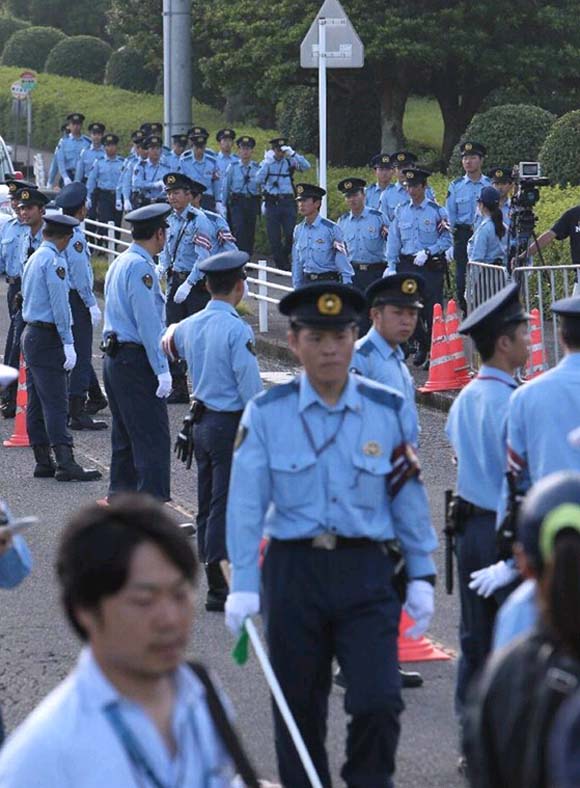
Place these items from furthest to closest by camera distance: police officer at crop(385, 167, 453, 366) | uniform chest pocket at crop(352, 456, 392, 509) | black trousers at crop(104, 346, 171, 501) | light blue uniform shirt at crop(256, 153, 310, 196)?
1. light blue uniform shirt at crop(256, 153, 310, 196)
2. police officer at crop(385, 167, 453, 366)
3. black trousers at crop(104, 346, 171, 501)
4. uniform chest pocket at crop(352, 456, 392, 509)

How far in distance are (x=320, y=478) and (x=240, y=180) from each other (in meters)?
A: 21.7

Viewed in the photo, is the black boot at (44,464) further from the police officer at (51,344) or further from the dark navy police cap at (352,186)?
the dark navy police cap at (352,186)

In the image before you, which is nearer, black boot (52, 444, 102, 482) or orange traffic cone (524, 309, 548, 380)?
black boot (52, 444, 102, 482)

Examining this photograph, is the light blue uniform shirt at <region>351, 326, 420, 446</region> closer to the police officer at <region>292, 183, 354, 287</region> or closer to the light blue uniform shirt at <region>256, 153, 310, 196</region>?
the police officer at <region>292, 183, 354, 287</region>

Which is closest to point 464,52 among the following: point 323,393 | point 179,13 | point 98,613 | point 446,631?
point 179,13

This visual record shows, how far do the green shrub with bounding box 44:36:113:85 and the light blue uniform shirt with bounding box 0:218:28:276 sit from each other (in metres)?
37.8

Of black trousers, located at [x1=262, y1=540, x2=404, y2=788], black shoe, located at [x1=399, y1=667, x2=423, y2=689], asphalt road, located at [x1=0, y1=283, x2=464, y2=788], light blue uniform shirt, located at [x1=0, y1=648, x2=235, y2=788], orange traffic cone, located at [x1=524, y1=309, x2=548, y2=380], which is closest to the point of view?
light blue uniform shirt, located at [x1=0, y1=648, x2=235, y2=788]

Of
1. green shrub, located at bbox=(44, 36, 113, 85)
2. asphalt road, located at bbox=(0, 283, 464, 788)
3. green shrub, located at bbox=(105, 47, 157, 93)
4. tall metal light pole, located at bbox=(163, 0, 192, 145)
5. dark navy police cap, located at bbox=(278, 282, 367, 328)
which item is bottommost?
asphalt road, located at bbox=(0, 283, 464, 788)

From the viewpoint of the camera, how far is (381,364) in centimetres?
809

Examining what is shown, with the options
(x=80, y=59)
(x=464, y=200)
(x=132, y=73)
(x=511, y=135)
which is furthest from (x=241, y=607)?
(x=80, y=59)

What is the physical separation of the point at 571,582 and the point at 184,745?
2.59 feet

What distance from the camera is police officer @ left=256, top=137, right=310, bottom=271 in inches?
1034

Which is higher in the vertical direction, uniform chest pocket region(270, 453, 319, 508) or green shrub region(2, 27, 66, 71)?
green shrub region(2, 27, 66, 71)

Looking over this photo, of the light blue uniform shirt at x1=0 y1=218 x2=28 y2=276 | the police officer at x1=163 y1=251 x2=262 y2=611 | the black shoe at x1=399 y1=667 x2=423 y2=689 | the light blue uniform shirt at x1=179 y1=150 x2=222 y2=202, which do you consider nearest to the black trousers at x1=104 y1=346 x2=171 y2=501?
the police officer at x1=163 y1=251 x2=262 y2=611
